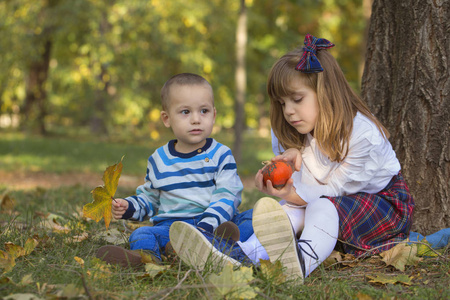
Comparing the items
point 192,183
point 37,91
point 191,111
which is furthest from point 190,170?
point 37,91

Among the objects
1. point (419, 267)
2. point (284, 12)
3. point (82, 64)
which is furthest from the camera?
point (284, 12)

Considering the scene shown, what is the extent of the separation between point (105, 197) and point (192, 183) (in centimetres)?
50

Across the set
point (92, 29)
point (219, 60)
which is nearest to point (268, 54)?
point (219, 60)

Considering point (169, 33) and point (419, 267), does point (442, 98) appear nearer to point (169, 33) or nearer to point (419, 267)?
point (419, 267)

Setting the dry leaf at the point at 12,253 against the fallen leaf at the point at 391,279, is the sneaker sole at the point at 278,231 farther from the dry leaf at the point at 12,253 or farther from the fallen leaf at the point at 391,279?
the dry leaf at the point at 12,253

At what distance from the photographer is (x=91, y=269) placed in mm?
2043

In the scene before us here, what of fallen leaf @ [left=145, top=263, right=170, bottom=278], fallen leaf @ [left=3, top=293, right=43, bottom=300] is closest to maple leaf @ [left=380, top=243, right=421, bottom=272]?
fallen leaf @ [left=145, top=263, right=170, bottom=278]

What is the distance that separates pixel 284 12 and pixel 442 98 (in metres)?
16.6

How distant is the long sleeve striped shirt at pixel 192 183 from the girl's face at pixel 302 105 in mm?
456

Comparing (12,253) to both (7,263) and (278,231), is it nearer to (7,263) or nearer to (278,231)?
(7,263)

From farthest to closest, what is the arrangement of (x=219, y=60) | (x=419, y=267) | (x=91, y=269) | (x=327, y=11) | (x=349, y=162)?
(x=327, y=11) → (x=219, y=60) → (x=349, y=162) → (x=419, y=267) → (x=91, y=269)

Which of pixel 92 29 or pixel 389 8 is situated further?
pixel 92 29

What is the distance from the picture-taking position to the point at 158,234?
2.62 m

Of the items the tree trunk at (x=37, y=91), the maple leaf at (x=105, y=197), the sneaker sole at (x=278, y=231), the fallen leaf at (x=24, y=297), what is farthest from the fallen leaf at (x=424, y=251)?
the tree trunk at (x=37, y=91)
